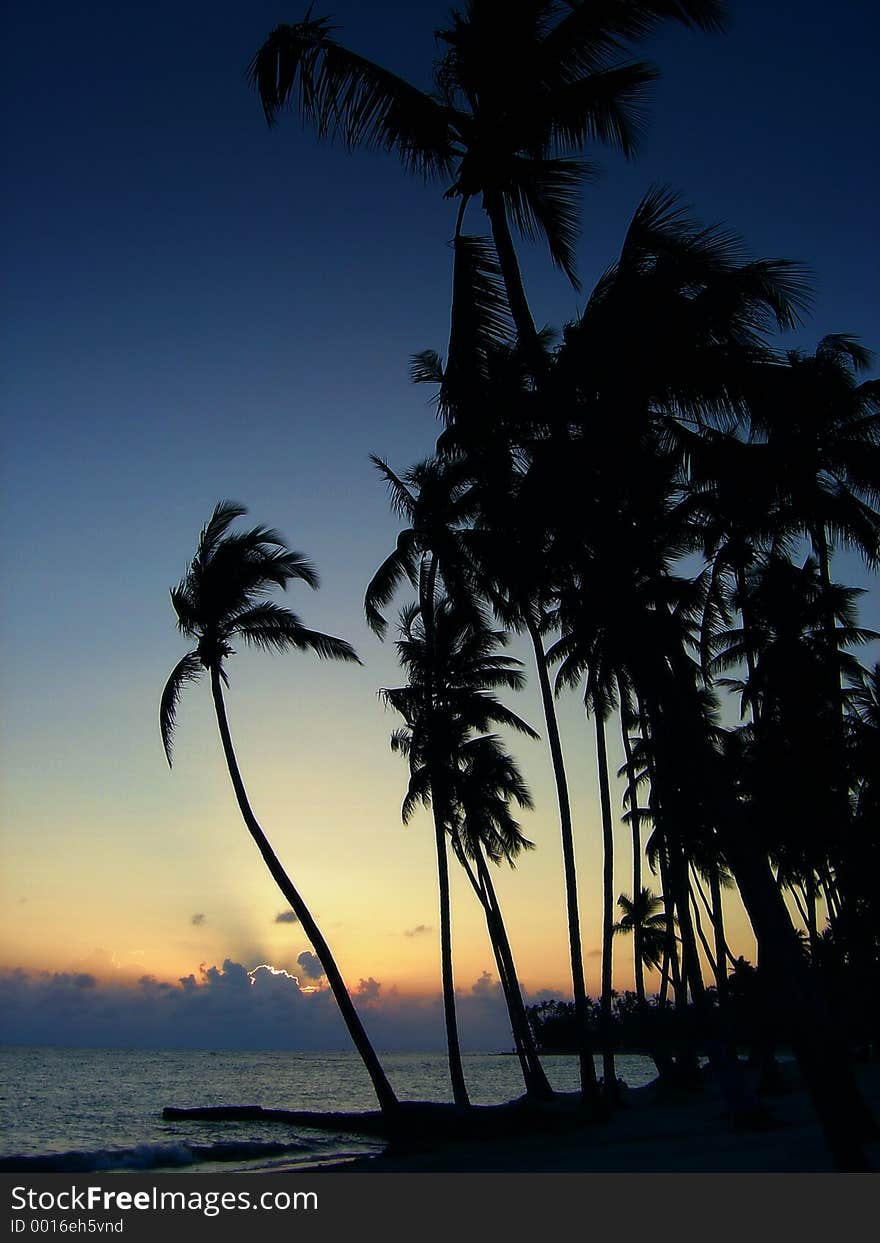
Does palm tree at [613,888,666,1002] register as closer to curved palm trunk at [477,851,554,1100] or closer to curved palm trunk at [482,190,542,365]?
curved palm trunk at [477,851,554,1100]

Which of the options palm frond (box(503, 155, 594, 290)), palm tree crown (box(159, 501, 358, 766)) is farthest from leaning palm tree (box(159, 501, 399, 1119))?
palm frond (box(503, 155, 594, 290))

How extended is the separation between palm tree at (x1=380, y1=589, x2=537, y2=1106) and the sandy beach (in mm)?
5055

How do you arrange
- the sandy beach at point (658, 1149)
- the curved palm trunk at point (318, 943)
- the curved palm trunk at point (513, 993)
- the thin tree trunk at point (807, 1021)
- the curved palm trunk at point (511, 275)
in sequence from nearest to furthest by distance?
the thin tree trunk at point (807, 1021) → the curved palm trunk at point (511, 275) → the sandy beach at point (658, 1149) → the curved palm trunk at point (318, 943) → the curved palm trunk at point (513, 993)

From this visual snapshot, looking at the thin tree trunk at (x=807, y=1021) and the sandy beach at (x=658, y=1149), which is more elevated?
the thin tree trunk at (x=807, y=1021)

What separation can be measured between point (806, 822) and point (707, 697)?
594 centimetres

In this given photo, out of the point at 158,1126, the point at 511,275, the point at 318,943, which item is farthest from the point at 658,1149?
the point at 158,1126

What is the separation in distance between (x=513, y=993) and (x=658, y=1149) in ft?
42.9

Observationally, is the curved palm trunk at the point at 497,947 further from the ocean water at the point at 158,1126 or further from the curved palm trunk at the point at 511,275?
the curved palm trunk at the point at 511,275

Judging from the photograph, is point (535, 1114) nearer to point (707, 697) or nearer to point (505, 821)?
point (505, 821)

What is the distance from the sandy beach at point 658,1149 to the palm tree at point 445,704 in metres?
5.06

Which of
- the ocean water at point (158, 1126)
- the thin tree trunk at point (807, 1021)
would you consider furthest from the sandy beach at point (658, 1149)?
the ocean water at point (158, 1126)

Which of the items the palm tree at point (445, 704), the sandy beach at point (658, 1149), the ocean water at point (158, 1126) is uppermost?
the palm tree at point (445, 704)

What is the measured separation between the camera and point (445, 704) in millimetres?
25047

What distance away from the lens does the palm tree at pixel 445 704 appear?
75.9 feet
